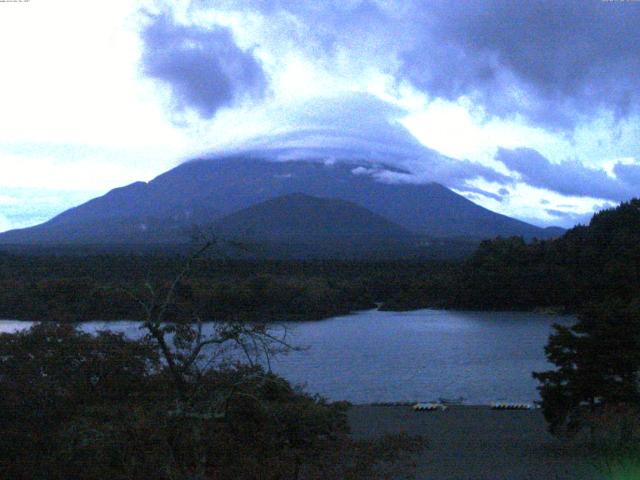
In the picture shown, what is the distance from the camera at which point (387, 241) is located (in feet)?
270

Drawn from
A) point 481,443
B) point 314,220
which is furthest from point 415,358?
point 314,220

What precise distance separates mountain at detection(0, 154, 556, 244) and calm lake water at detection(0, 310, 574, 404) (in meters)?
49.4

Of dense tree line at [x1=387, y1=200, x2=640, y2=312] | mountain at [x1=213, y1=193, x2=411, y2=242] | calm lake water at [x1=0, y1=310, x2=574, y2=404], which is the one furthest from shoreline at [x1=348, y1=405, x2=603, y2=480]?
mountain at [x1=213, y1=193, x2=411, y2=242]

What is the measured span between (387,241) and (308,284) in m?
46.8

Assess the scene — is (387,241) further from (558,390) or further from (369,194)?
(558,390)

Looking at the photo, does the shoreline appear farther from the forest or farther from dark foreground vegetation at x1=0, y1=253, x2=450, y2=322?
the forest

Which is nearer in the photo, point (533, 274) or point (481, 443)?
point (481, 443)

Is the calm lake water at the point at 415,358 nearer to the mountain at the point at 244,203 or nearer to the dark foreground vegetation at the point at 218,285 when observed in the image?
the dark foreground vegetation at the point at 218,285

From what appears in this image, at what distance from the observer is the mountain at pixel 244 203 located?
87000 mm

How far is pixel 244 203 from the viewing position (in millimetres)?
101438

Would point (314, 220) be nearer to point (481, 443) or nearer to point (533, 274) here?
point (533, 274)

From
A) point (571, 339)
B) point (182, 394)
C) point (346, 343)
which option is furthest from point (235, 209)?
point (182, 394)

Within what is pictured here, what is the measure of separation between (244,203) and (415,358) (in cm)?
7872

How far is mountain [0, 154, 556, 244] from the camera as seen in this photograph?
87.0 m
